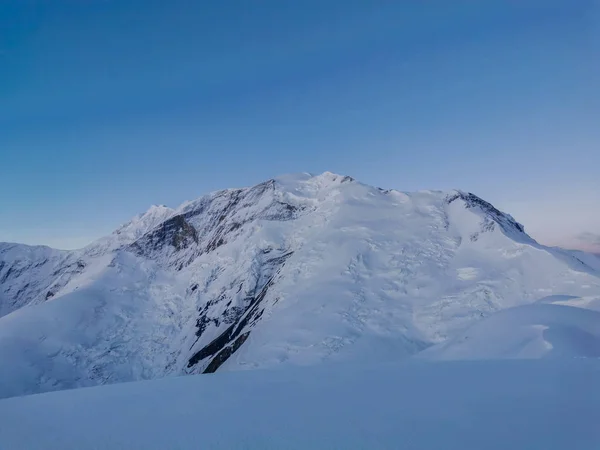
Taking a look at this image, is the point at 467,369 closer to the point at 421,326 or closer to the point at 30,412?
the point at 30,412

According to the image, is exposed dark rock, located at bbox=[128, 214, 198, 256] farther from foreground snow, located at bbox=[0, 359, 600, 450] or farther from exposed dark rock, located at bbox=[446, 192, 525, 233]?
foreground snow, located at bbox=[0, 359, 600, 450]

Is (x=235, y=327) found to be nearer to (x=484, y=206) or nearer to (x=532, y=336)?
(x=532, y=336)

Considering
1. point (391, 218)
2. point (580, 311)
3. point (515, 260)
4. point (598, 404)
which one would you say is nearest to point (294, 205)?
point (391, 218)

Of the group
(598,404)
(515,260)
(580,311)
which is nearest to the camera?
(598,404)

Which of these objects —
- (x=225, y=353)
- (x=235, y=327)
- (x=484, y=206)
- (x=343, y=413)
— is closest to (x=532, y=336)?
(x=343, y=413)

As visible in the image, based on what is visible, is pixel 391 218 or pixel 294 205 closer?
pixel 391 218
